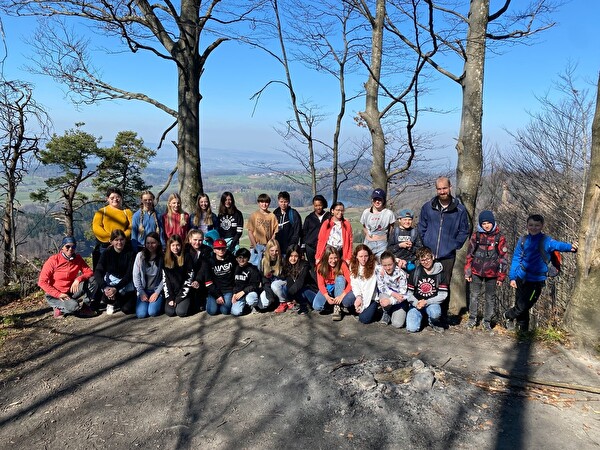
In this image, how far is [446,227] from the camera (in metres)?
5.35

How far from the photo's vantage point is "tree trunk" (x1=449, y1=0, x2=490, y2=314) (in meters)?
5.54

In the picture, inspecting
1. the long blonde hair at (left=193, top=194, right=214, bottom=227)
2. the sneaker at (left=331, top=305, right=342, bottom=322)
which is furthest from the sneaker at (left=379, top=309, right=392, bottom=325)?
the long blonde hair at (left=193, top=194, right=214, bottom=227)

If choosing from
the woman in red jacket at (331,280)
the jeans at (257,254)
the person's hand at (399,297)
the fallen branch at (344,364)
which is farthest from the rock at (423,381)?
the jeans at (257,254)

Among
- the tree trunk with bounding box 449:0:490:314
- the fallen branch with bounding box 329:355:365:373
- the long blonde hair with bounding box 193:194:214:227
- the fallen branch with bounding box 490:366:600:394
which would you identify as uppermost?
the tree trunk with bounding box 449:0:490:314

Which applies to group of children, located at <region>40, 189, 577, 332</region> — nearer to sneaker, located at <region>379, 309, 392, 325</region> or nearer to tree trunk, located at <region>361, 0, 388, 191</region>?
sneaker, located at <region>379, 309, 392, 325</region>

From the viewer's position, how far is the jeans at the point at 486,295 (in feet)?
17.0

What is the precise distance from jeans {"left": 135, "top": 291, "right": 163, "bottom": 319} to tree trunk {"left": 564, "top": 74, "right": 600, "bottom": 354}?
5574 millimetres

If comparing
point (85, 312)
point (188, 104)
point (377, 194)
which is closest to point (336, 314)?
point (377, 194)

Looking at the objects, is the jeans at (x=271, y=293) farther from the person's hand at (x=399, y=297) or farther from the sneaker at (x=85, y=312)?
the sneaker at (x=85, y=312)

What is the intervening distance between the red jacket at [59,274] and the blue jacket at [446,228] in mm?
5398

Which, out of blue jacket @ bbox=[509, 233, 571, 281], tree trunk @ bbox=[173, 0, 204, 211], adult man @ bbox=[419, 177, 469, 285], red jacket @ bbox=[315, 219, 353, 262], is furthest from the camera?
tree trunk @ bbox=[173, 0, 204, 211]

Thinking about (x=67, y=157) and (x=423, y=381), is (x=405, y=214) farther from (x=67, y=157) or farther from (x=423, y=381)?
(x=67, y=157)

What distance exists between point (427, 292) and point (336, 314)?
4.32ft

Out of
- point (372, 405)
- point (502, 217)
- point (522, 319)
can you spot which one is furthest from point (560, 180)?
point (372, 405)
